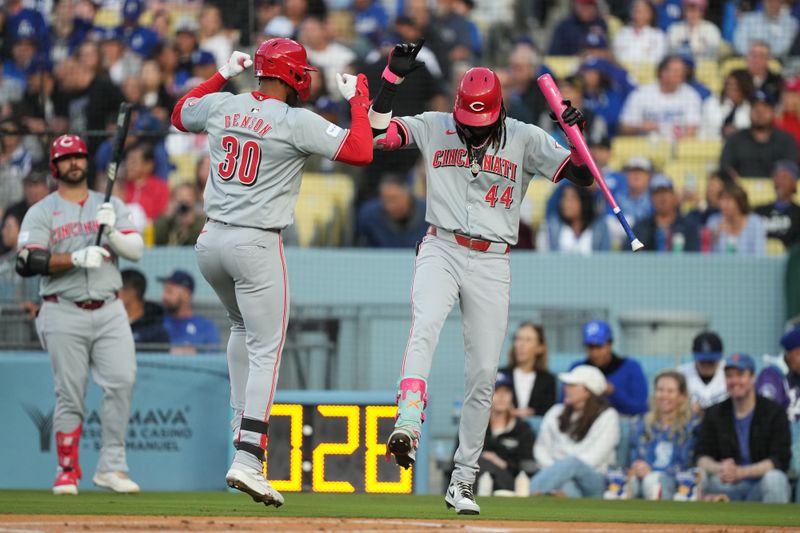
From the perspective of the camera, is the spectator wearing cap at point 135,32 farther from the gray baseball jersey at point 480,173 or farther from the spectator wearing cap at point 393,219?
the gray baseball jersey at point 480,173

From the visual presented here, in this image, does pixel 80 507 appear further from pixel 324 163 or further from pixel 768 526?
pixel 324 163

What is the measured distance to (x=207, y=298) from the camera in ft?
41.2

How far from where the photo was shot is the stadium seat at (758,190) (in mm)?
13594

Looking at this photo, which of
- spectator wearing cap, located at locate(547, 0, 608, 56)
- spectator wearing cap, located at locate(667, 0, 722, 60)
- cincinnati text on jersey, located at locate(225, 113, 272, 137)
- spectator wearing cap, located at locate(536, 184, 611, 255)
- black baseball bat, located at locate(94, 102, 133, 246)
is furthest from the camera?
spectator wearing cap, located at locate(547, 0, 608, 56)

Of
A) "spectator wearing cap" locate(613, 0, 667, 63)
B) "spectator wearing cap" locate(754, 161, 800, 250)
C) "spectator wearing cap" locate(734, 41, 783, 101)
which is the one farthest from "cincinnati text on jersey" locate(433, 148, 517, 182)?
"spectator wearing cap" locate(613, 0, 667, 63)

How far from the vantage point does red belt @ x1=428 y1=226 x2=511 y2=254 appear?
24.6 ft

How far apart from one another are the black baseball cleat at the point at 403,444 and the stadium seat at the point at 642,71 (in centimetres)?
936

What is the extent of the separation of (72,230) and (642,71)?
7989 mm

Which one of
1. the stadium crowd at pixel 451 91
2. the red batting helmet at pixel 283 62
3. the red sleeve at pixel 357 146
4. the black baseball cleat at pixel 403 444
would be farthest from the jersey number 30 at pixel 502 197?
the stadium crowd at pixel 451 91

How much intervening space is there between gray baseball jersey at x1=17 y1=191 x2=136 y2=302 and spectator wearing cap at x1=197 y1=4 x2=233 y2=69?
17.2 ft

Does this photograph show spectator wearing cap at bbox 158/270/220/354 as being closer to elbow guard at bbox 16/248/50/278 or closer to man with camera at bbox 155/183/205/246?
man with camera at bbox 155/183/205/246

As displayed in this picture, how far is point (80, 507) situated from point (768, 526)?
372 centimetres

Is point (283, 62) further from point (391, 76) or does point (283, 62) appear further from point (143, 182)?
point (143, 182)

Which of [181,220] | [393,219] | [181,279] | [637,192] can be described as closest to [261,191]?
→ [181,279]
